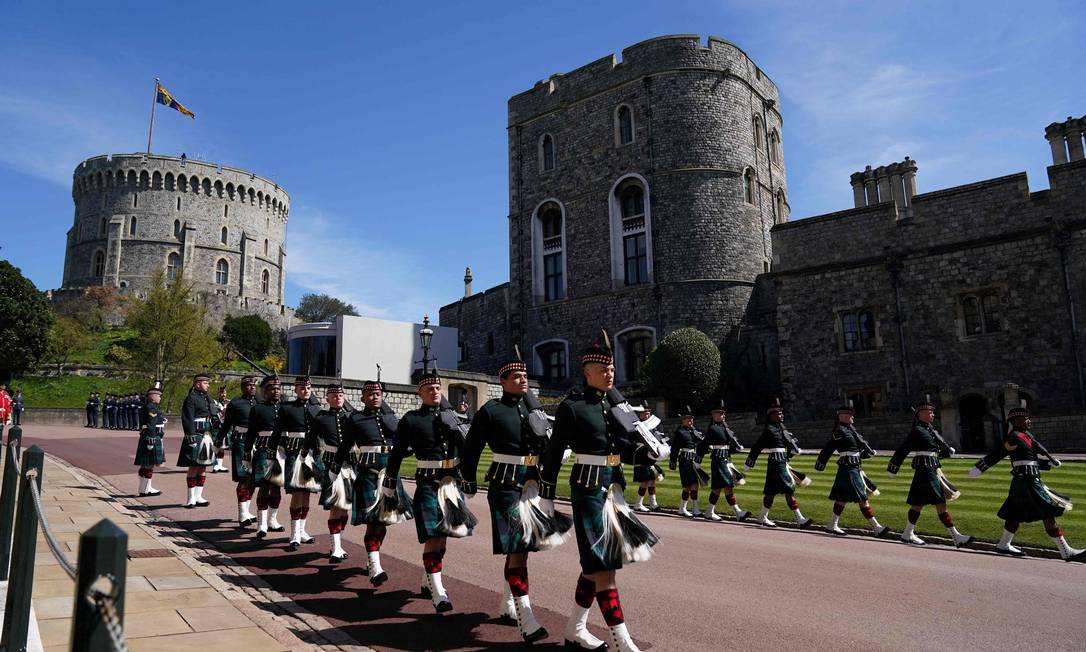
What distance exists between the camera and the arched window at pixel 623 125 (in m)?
36.5

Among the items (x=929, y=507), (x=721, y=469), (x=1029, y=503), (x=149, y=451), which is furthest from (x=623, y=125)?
(x=1029, y=503)

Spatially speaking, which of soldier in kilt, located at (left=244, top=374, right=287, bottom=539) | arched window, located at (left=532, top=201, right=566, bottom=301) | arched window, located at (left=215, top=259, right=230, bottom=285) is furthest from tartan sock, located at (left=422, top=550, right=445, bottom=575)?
arched window, located at (left=215, top=259, right=230, bottom=285)

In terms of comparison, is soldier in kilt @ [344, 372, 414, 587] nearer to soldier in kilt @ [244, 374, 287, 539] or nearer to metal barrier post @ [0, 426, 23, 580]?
soldier in kilt @ [244, 374, 287, 539]

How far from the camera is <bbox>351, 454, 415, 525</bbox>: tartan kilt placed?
7.37 m

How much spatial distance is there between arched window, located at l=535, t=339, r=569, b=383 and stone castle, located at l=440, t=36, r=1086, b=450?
0.12 metres

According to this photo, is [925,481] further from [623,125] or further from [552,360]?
[623,125]

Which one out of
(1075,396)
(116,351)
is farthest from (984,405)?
(116,351)

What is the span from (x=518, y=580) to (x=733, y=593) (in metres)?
2.56

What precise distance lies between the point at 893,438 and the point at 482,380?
20.2 metres

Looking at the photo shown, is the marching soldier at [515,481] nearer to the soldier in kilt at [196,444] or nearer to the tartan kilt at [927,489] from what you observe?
the tartan kilt at [927,489]

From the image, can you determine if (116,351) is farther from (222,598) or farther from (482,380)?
(222,598)

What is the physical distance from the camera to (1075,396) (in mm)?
23297

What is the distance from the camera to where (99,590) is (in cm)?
233

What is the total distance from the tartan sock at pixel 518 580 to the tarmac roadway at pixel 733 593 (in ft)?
1.17
